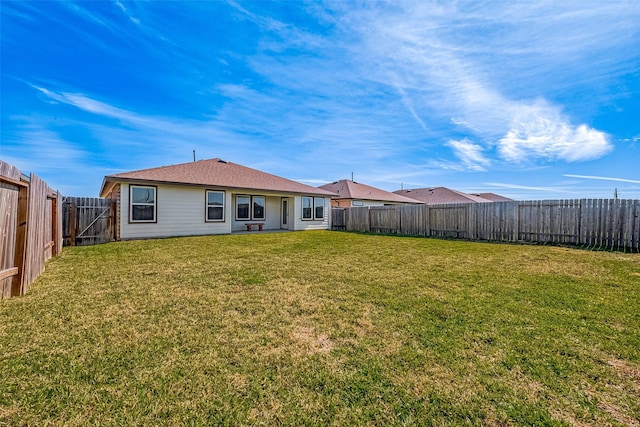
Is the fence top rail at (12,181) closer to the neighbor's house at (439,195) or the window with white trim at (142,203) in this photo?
the window with white trim at (142,203)

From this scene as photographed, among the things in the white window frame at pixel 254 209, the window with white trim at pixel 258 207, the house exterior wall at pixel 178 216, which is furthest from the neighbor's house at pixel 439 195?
the house exterior wall at pixel 178 216

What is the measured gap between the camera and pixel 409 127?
16641 millimetres

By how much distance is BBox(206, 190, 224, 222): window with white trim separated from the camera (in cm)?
1377

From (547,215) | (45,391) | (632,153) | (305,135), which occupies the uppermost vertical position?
(305,135)

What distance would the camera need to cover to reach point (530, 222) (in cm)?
1104

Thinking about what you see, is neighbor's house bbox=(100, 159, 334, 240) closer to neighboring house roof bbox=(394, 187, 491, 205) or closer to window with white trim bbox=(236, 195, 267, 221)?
window with white trim bbox=(236, 195, 267, 221)

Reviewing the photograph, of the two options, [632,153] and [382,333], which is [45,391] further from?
[632,153]

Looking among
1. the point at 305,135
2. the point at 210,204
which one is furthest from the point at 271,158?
the point at 210,204

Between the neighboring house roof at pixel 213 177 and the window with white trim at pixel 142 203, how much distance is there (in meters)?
0.51

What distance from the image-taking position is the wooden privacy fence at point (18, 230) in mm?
3824

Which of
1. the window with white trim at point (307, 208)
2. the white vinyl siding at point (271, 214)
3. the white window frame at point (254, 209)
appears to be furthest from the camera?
the window with white trim at point (307, 208)

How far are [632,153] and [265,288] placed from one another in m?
21.8

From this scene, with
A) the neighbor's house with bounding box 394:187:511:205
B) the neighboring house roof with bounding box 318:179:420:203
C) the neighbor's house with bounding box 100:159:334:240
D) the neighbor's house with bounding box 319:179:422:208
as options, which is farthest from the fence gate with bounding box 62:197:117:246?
the neighbor's house with bounding box 394:187:511:205

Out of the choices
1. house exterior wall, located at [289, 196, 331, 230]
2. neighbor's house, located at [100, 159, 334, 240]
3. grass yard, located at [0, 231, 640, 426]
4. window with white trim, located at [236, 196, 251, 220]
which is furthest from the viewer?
house exterior wall, located at [289, 196, 331, 230]
